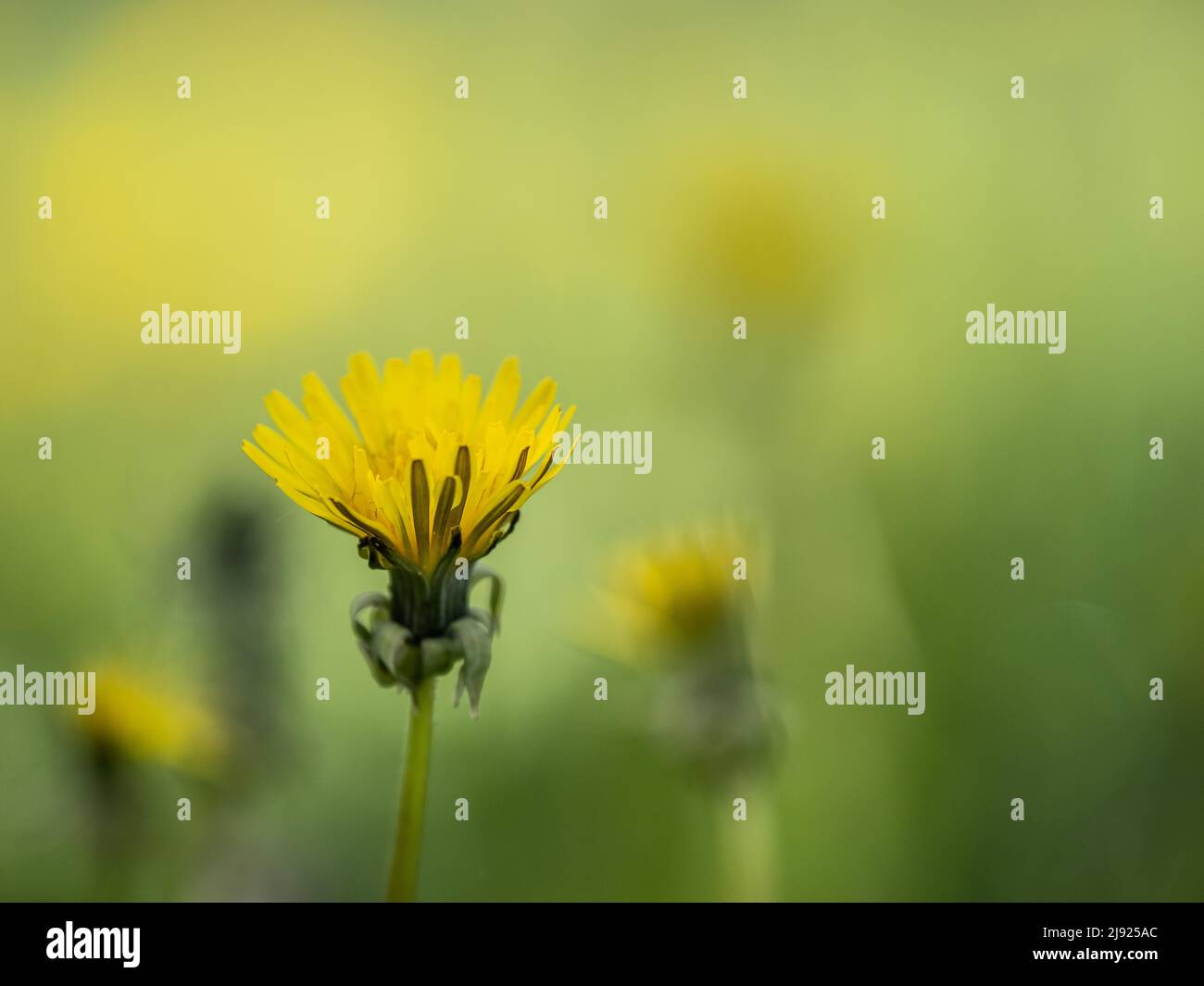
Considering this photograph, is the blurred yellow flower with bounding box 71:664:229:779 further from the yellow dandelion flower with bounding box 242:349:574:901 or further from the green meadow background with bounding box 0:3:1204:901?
the yellow dandelion flower with bounding box 242:349:574:901

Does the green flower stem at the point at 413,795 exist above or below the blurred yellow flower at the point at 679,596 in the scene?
below

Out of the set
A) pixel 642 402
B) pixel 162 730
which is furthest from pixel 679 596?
pixel 162 730

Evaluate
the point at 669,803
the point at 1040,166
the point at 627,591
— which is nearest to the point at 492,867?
the point at 669,803

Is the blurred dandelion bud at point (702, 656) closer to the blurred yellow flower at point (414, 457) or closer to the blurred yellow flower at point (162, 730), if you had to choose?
the blurred yellow flower at point (414, 457)

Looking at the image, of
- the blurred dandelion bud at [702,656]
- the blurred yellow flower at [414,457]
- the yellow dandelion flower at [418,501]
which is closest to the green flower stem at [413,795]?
the yellow dandelion flower at [418,501]

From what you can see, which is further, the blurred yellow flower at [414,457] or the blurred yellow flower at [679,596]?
the blurred yellow flower at [679,596]

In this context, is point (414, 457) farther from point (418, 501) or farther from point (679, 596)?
point (679, 596)
